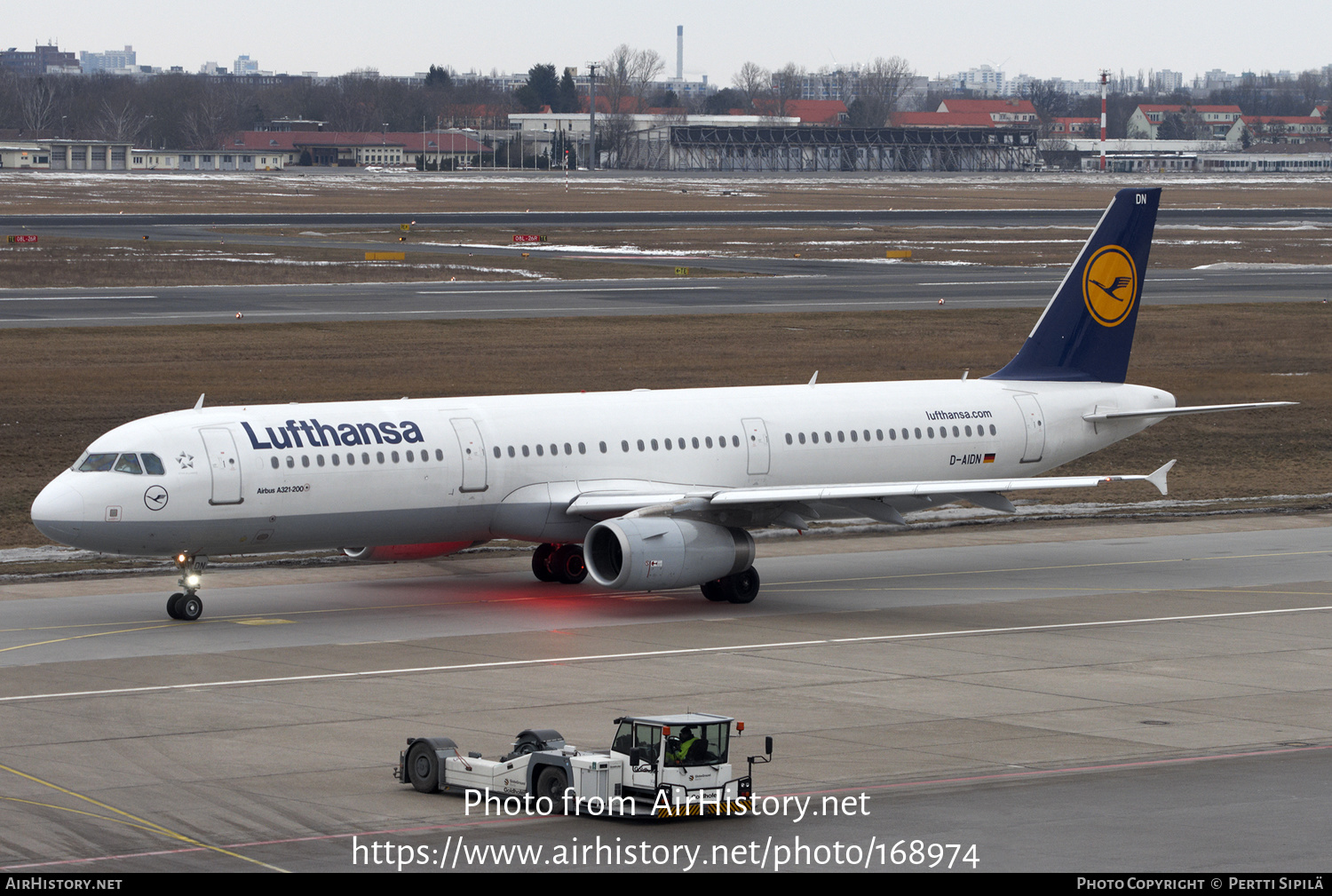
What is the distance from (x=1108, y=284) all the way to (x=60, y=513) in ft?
84.8

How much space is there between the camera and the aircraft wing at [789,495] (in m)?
37.0

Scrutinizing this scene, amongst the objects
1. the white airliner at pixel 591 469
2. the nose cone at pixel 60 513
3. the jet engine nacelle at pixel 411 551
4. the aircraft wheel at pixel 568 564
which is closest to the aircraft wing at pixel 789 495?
the white airliner at pixel 591 469

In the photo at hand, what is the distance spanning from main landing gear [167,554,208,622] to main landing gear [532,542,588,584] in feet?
25.7

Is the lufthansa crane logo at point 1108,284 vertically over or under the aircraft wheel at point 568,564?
over

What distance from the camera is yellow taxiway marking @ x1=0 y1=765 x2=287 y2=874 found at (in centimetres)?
2042

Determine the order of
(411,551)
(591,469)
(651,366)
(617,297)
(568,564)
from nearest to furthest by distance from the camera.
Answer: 1. (591,469)
2. (411,551)
3. (568,564)
4. (651,366)
5. (617,297)

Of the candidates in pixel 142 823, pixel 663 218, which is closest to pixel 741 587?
pixel 142 823

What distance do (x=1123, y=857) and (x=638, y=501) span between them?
18.9 meters

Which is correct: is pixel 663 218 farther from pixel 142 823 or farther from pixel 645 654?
pixel 142 823

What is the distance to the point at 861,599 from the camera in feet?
130

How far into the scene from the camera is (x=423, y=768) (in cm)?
2347

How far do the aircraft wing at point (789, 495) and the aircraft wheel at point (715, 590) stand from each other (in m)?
1.88

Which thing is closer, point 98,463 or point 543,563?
point 98,463

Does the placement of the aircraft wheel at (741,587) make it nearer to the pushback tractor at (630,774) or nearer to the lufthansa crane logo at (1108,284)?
the lufthansa crane logo at (1108,284)
